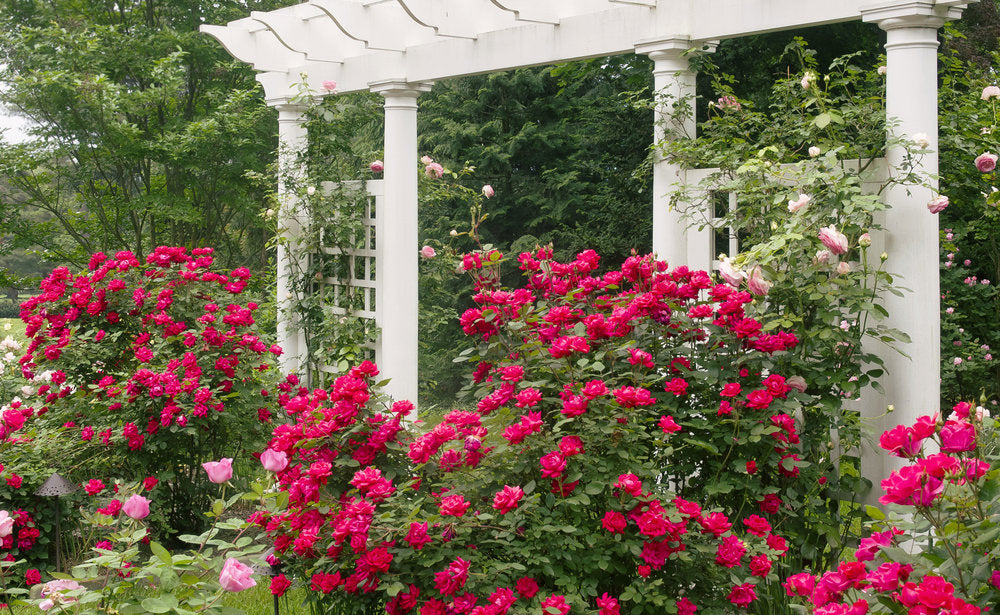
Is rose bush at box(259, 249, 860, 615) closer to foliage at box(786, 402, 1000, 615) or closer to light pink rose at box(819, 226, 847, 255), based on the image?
light pink rose at box(819, 226, 847, 255)

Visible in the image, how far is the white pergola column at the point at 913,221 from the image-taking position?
144 inches

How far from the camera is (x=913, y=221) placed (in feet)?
12.2

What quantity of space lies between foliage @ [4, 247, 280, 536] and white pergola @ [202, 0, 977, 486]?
4.34 ft

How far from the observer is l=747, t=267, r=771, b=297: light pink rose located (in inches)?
137

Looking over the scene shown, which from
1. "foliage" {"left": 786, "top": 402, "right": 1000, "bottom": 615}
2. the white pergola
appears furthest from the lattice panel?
"foliage" {"left": 786, "top": 402, "right": 1000, "bottom": 615}

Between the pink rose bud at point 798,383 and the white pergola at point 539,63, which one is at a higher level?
the white pergola at point 539,63

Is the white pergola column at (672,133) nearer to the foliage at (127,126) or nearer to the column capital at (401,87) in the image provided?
the column capital at (401,87)

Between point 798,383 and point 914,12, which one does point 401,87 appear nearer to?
point 914,12

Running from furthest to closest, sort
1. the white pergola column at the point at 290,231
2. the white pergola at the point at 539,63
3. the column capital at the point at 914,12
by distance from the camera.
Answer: the white pergola column at the point at 290,231
the white pergola at the point at 539,63
the column capital at the point at 914,12

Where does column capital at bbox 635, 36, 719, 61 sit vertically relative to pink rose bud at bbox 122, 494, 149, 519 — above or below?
above

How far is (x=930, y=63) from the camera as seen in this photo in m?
3.67

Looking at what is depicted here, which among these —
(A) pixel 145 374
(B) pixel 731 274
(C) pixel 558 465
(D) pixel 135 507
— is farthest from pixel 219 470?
(A) pixel 145 374

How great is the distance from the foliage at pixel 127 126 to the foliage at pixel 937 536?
923cm

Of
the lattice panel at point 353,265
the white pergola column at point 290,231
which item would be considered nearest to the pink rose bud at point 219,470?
the lattice panel at point 353,265
